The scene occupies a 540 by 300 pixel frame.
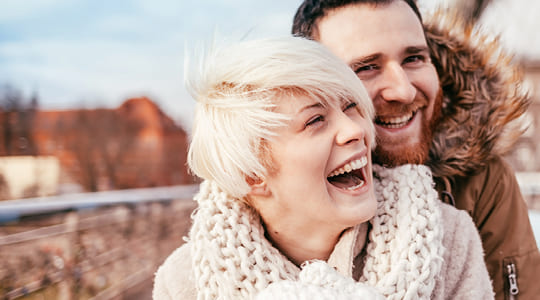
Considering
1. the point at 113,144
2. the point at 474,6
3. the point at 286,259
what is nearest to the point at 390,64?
the point at 286,259

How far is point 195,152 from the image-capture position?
46.6 inches

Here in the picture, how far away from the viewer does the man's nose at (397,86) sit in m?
1.36

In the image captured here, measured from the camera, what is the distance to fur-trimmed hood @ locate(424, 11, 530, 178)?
1.68 m

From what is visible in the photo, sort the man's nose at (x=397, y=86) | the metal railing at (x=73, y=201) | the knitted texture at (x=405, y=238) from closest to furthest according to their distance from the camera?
the knitted texture at (x=405, y=238) < the man's nose at (x=397, y=86) < the metal railing at (x=73, y=201)

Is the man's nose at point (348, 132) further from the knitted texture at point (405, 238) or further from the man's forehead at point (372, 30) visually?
the man's forehead at point (372, 30)

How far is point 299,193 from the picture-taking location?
107 centimetres

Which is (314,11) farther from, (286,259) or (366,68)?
(286,259)

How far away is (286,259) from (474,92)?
112 centimetres

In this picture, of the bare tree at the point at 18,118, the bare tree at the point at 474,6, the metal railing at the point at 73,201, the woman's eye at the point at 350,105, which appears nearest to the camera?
the woman's eye at the point at 350,105

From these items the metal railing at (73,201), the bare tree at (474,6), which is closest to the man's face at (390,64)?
the metal railing at (73,201)

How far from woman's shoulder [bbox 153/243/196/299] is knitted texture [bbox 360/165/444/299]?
1.75ft

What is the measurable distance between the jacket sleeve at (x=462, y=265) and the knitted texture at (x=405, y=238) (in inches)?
5.0

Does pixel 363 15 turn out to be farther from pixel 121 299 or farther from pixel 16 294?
pixel 121 299

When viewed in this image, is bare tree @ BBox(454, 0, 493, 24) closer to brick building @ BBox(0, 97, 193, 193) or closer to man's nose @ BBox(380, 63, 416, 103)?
man's nose @ BBox(380, 63, 416, 103)
